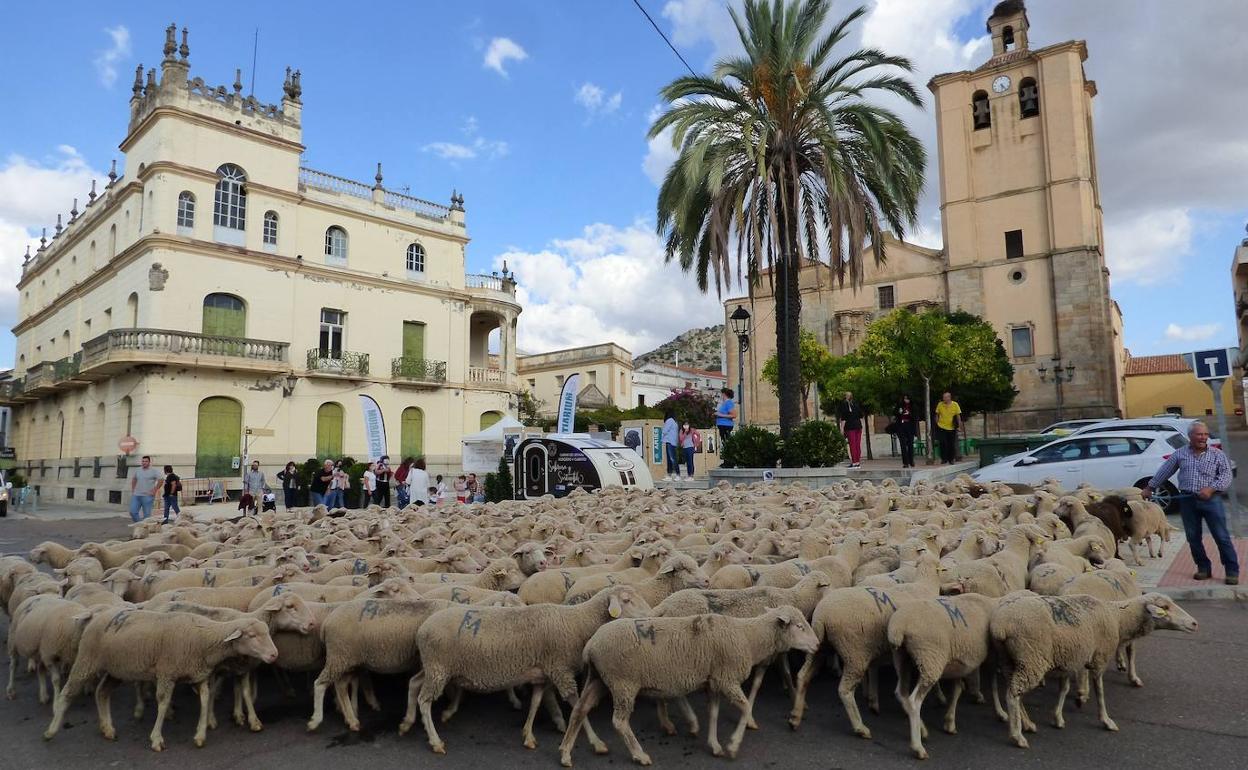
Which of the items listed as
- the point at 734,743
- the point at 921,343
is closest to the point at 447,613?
the point at 734,743

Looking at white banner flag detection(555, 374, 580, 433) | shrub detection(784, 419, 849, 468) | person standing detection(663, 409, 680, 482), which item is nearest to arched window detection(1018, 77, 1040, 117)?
person standing detection(663, 409, 680, 482)

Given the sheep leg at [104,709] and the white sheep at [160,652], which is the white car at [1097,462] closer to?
the white sheep at [160,652]

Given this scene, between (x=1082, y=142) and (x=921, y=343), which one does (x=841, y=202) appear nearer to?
(x=921, y=343)

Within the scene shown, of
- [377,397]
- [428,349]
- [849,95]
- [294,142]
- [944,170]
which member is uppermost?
[944,170]

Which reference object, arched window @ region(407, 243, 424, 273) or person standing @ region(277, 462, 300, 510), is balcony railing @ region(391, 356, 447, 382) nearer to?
arched window @ region(407, 243, 424, 273)

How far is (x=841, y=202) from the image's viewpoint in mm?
14953

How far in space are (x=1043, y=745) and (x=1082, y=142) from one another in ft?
148

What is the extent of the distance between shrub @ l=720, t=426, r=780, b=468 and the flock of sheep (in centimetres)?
873

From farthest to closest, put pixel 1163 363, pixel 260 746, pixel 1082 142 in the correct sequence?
pixel 1163 363
pixel 1082 142
pixel 260 746

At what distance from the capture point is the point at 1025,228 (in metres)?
41.3

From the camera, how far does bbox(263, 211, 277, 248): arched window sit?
2902cm

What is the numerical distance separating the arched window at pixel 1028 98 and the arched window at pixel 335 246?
3747 centimetres

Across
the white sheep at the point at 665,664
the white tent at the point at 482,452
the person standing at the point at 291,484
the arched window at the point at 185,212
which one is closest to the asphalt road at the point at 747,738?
the white sheep at the point at 665,664

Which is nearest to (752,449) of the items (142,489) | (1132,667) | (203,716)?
(1132,667)
